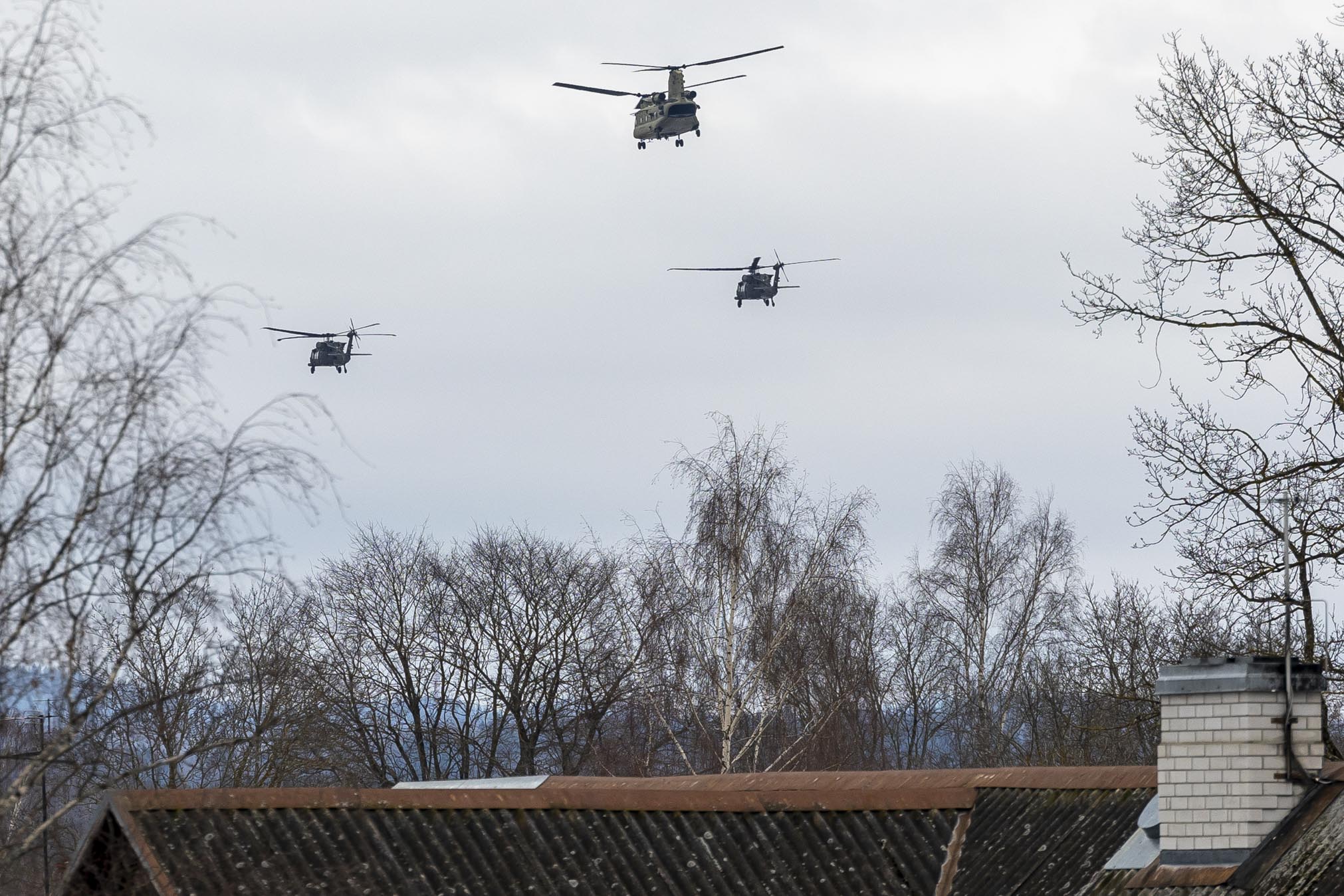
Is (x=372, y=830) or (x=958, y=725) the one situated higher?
(x=372, y=830)

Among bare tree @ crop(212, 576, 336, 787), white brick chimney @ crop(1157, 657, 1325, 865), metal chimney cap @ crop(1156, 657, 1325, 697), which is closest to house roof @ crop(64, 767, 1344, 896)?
white brick chimney @ crop(1157, 657, 1325, 865)

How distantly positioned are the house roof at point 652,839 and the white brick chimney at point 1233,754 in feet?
1.16

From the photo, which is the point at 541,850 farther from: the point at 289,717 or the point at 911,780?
the point at 289,717

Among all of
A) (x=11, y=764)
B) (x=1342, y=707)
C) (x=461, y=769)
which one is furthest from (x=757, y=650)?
(x=11, y=764)

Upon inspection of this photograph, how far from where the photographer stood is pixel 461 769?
4853cm

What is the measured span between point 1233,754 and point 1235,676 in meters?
0.61

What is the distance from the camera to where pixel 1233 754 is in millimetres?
13922

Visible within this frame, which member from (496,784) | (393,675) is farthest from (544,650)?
(496,784)

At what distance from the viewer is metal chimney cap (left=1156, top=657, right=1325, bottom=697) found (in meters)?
13.9

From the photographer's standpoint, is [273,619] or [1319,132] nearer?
[1319,132]

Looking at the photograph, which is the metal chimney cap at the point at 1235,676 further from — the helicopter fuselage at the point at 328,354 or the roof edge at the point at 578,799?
the helicopter fuselage at the point at 328,354

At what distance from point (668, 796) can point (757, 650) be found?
2365 centimetres

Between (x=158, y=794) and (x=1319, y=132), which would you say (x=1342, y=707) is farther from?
(x=158, y=794)

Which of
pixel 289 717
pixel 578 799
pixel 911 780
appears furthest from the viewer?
pixel 289 717
